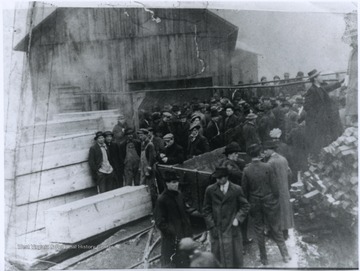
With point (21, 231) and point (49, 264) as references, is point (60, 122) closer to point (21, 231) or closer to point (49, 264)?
point (21, 231)

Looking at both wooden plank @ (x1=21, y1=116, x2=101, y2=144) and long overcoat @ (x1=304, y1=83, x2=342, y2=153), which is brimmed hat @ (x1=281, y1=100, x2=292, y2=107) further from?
wooden plank @ (x1=21, y1=116, x2=101, y2=144)

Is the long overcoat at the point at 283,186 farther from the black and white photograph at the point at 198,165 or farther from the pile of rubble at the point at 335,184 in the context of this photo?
the pile of rubble at the point at 335,184

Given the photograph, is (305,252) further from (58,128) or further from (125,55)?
(125,55)

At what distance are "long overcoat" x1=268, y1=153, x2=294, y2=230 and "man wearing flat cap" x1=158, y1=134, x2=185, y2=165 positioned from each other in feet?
6.32

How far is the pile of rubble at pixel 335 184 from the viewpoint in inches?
216

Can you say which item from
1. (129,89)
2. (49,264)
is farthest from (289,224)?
(129,89)

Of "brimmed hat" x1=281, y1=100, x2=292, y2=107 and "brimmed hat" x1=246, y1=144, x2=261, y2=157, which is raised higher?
"brimmed hat" x1=281, y1=100, x2=292, y2=107

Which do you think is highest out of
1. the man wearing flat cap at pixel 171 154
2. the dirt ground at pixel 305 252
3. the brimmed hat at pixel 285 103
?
the brimmed hat at pixel 285 103

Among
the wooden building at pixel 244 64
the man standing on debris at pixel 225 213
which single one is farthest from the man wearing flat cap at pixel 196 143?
the wooden building at pixel 244 64

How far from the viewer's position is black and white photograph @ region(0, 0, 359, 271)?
5.21 meters

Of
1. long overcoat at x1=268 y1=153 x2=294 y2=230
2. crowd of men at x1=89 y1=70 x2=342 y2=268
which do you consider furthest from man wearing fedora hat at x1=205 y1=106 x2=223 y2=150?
long overcoat at x1=268 y1=153 x2=294 y2=230

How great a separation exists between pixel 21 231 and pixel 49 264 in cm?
76

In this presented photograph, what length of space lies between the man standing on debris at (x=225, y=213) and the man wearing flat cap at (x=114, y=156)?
312 cm

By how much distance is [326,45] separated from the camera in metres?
6.61
